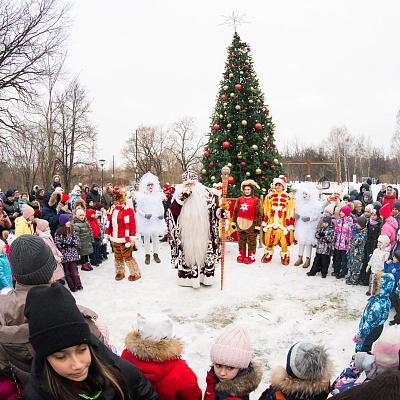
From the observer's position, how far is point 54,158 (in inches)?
1035

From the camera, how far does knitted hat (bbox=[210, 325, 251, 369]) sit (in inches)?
91.2

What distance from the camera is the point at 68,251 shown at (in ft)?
20.1

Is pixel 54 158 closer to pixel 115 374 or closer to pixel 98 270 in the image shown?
pixel 98 270

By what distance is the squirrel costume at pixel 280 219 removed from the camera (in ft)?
25.5

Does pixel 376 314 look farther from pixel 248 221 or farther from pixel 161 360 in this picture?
pixel 248 221

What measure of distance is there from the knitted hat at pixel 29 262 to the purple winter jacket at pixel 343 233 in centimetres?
594

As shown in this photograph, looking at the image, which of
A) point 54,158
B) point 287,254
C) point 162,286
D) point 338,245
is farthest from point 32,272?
point 54,158

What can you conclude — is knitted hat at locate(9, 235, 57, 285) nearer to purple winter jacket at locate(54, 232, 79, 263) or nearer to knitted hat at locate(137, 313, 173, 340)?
knitted hat at locate(137, 313, 173, 340)

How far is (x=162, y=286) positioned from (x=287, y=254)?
323 centimetres

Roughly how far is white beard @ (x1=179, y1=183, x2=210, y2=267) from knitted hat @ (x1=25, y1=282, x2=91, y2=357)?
4654 mm

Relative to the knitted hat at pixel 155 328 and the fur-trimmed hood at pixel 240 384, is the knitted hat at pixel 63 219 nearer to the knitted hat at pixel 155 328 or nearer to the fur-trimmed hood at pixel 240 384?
the knitted hat at pixel 155 328

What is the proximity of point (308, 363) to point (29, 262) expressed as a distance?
1972 mm

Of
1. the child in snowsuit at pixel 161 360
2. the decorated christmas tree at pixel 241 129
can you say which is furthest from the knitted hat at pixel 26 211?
the decorated christmas tree at pixel 241 129

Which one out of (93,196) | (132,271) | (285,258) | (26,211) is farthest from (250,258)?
(93,196)
